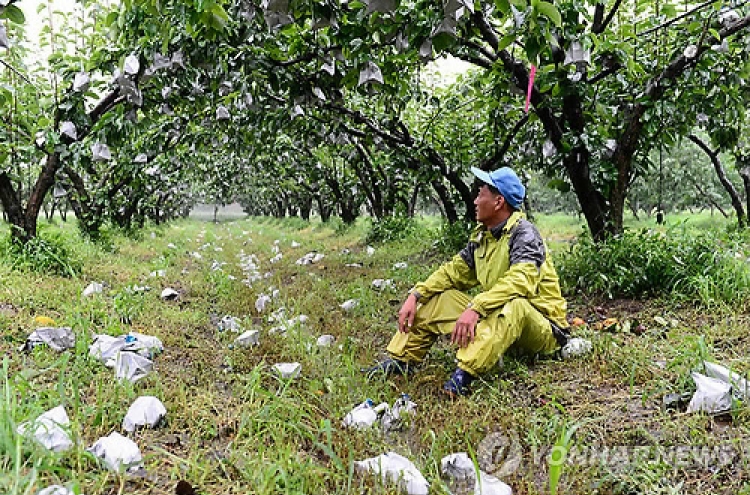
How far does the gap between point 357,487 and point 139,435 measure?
3.07ft

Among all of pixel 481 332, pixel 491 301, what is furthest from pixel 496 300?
pixel 481 332

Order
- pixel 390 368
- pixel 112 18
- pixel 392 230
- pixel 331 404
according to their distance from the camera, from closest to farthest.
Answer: pixel 331 404 < pixel 390 368 < pixel 112 18 < pixel 392 230

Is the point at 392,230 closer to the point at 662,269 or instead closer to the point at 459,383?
the point at 662,269

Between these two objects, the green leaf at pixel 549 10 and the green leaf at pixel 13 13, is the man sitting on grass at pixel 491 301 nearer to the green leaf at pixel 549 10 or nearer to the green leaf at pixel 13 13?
the green leaf at pixel 549 10

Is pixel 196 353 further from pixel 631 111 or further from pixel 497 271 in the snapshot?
pixel 631 111

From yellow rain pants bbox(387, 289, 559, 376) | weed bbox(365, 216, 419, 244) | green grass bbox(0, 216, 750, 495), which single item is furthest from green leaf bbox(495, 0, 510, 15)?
weed bbox(365, 216, 419, 244)

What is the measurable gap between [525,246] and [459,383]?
32.6 inches

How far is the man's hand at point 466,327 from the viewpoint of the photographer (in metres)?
2.63

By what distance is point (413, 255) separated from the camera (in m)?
8.27

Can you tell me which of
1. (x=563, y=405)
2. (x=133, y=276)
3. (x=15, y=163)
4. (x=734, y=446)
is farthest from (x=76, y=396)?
(x=15, y=163)

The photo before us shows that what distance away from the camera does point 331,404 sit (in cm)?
259

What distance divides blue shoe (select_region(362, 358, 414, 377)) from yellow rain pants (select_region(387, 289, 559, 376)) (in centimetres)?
4

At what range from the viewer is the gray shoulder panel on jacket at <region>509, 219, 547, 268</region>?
9.33ft

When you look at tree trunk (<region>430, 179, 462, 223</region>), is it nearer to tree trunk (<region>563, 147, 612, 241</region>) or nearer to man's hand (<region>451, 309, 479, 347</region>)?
tree trunk (<region>563, 147, 612, 241</region>)
